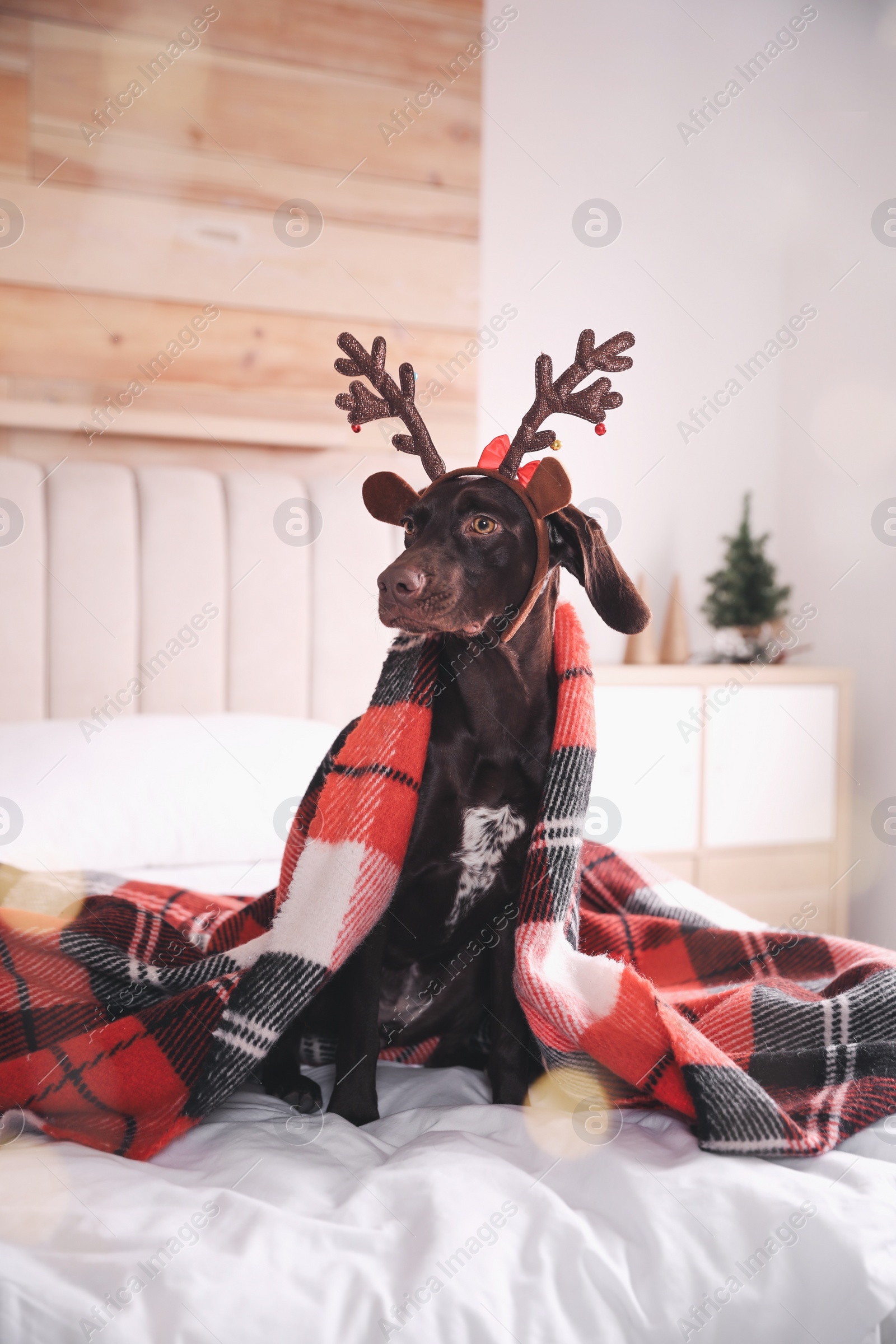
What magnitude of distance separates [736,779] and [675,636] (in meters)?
0.46

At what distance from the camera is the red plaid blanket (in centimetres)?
82

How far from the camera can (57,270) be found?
85.7 inches

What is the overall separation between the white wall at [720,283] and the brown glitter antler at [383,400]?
1552 millimetres

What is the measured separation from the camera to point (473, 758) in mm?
1037

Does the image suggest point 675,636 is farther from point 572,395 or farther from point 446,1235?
point 446,1235

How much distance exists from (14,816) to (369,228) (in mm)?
1759

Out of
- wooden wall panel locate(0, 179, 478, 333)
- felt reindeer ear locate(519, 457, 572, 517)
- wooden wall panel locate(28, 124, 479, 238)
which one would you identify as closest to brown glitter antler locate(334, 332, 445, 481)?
felt reindeer ear locate(519, 457, 572, 517)

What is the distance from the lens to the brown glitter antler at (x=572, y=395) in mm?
1060

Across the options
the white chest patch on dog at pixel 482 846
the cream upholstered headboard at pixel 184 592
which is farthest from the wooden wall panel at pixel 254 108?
the white chest patch on dog at pixel 482 846

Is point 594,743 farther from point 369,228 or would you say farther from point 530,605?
point 369,228

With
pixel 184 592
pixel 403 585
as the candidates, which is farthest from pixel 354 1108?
pixel 184 592

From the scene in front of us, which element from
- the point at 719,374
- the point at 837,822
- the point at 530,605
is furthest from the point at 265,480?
the point at 837,822

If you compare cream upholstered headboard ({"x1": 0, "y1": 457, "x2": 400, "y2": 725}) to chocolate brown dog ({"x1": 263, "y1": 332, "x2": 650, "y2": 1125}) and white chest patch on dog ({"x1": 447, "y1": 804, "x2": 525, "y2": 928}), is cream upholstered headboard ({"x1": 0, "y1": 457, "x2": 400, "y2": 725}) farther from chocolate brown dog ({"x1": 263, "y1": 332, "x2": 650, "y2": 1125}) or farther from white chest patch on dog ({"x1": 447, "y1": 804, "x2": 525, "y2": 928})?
white chest patch on dog ({"x1": 447, "y1": 804, "x2": 525, "y2": 928})

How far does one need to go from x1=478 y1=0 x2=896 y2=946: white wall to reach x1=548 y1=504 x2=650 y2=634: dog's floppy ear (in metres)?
1.67
